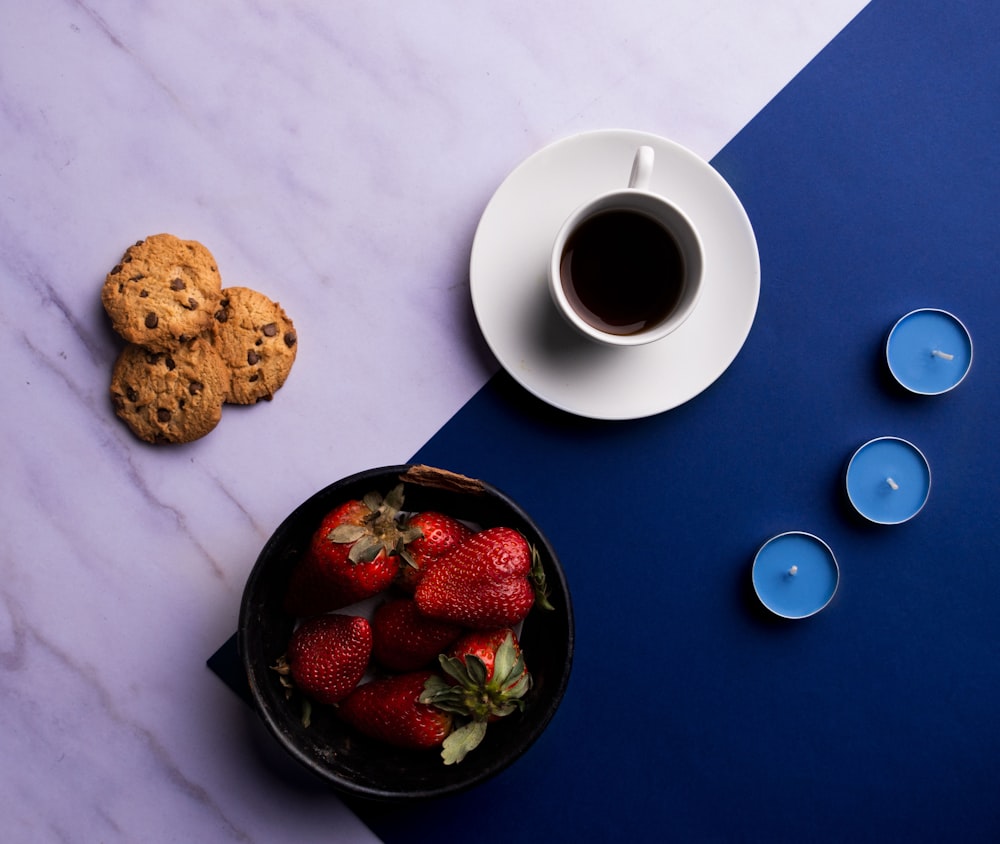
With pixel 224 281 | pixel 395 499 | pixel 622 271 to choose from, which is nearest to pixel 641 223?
pixel 622 271

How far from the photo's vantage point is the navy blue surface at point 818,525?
1.17 meters

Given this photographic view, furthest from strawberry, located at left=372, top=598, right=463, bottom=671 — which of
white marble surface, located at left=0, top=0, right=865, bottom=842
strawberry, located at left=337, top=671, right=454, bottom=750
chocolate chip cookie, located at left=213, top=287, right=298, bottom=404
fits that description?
chocolate chip cookie, located at left=213, top=287, right=298, bottom=404

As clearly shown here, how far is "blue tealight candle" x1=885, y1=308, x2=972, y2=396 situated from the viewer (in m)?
1.16

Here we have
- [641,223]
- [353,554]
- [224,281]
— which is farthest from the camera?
[224,281]

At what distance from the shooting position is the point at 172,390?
42.7 inches

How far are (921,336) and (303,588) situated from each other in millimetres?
903

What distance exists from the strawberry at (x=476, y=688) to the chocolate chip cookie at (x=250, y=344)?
0.44 m

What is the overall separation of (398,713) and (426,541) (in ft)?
0.67

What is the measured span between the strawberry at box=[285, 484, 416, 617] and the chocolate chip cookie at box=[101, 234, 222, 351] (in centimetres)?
31

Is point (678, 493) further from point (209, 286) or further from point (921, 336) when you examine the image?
point (209, 286)

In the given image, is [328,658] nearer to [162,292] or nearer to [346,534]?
[346,534]

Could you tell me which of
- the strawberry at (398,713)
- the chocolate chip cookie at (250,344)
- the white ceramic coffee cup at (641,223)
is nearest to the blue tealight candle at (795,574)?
the white ceramic coffee cup at (641,223)

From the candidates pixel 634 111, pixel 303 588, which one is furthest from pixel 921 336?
pixel 303 588

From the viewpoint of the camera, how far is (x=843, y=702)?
1.19 meters
